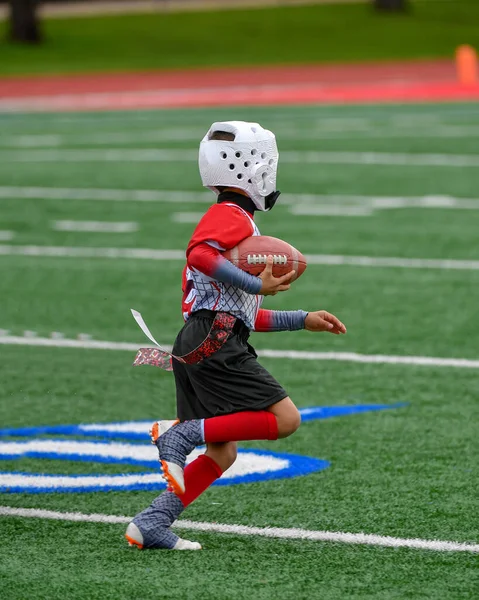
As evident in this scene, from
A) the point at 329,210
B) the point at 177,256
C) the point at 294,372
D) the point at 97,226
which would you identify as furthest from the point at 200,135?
the point at 294,372

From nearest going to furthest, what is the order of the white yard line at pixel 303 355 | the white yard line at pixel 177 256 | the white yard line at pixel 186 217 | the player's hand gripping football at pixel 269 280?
the player's hand gripping football at pixel 269 280 < the white yard line at pixel 303 355 < the white yard line at pixel 177 256 < the white yard line at pixel 186 217

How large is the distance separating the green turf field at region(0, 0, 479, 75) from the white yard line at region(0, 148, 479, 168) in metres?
16.5

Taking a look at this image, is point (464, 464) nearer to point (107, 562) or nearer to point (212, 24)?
point (107, 562)

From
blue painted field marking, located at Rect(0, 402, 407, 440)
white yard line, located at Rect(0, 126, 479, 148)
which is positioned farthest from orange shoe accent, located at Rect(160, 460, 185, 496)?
white yard line, located at Rect(0, 126, 479, 148)

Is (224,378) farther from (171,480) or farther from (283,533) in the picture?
(283,533)

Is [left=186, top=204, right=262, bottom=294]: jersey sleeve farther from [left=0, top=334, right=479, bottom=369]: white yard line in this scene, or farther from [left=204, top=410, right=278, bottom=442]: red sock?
[left=0, top=334, right=479, bottom=369]: white yard line

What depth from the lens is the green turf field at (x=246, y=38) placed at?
1529 inches

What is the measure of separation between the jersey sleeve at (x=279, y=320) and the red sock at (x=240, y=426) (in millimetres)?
406

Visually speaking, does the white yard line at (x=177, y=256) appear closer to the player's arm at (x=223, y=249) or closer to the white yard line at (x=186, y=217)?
the white yard line at (x=186, y=217)

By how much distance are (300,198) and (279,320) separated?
1031 cm

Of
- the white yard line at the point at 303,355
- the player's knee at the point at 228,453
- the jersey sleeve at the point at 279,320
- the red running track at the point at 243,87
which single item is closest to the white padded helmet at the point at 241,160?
the jersey sleeve at the point at 279,320

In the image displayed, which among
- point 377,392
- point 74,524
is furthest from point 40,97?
point 74,524

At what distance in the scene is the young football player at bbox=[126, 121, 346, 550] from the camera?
493cm

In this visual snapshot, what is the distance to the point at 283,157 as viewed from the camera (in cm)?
1898
